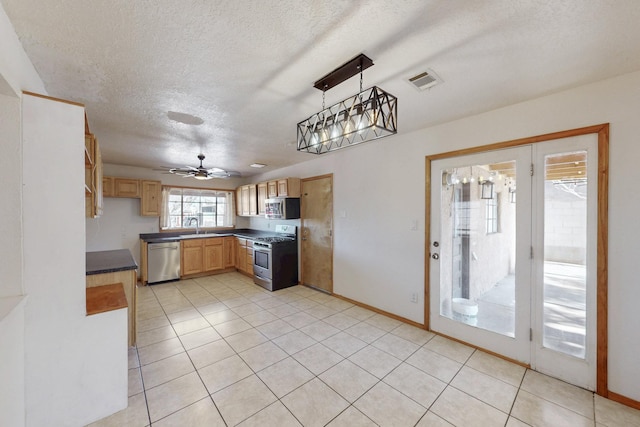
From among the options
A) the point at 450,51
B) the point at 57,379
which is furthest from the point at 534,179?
the point at 57,379

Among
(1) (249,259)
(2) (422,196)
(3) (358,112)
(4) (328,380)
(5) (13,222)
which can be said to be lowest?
(4) (328,380)

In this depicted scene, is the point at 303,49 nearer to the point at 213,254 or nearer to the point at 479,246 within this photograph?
the point at 479,246

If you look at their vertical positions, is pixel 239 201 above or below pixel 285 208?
above

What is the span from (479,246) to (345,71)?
2384 mm

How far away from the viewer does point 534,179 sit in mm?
2273

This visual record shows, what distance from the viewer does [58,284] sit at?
5.20 ft

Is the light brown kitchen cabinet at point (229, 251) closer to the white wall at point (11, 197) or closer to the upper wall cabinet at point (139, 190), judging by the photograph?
the upper wall cabinet at point (139, 190)

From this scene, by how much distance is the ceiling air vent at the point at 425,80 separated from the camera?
185 cm

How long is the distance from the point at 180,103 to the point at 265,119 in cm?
84

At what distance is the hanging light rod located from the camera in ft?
5.34

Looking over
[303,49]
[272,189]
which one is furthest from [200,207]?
[303,49]

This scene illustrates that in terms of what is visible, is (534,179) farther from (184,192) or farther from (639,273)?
(184,192)

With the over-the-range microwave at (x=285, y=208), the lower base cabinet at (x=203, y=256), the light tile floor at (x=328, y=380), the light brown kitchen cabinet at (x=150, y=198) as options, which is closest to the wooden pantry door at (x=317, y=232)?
the over-the-range microwave at (x=285, y=208)

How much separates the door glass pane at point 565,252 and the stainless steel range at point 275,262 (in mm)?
3727
